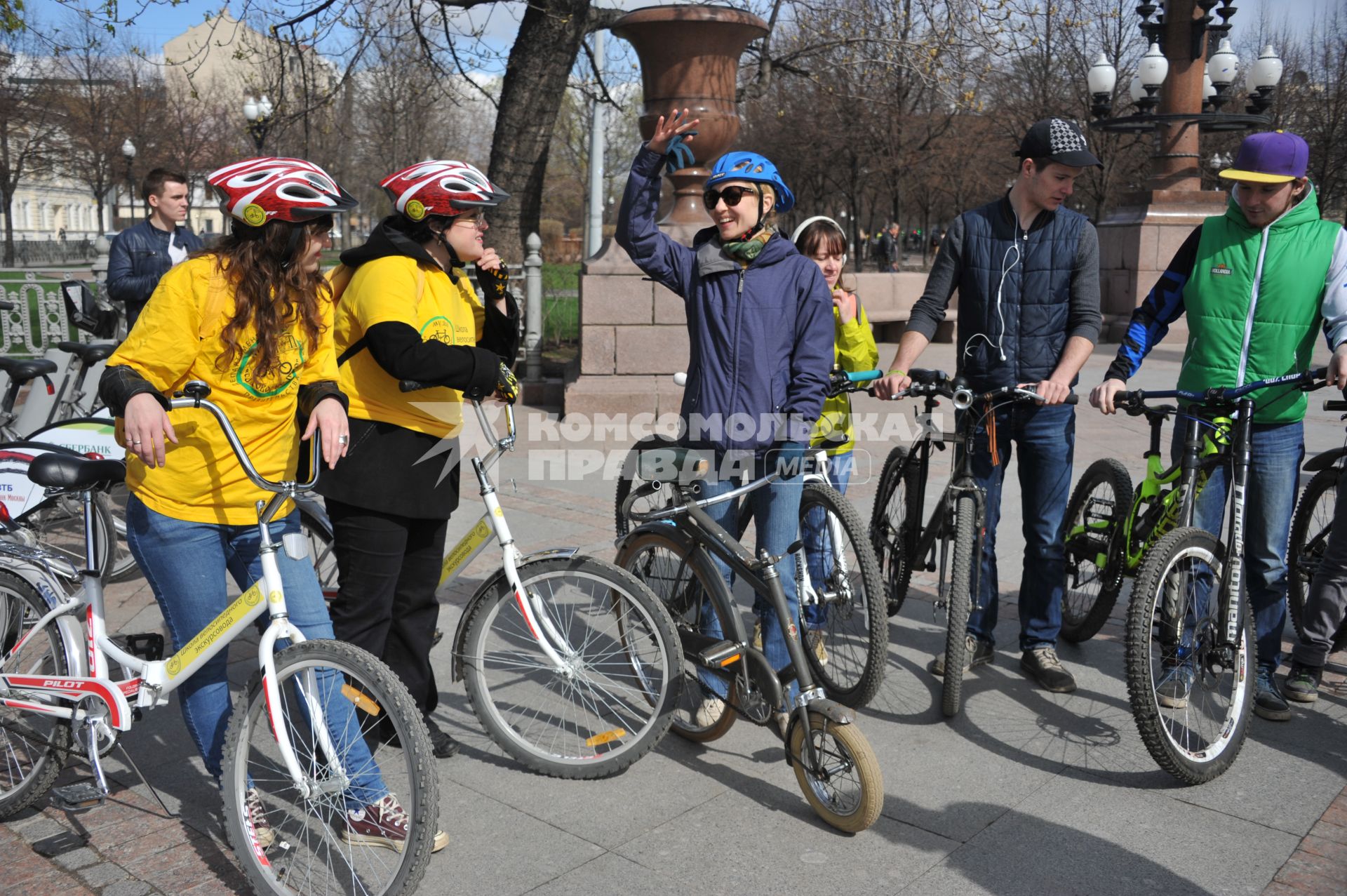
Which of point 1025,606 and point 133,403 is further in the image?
point 1025,606

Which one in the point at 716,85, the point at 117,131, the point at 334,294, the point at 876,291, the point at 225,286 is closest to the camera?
the point at 225,286

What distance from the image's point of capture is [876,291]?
17.3 meters

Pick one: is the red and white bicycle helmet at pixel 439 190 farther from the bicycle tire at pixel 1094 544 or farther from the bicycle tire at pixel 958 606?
the bicycle tire at pixel 1094 544

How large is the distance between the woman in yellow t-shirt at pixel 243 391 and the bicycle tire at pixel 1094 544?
2.90 metres

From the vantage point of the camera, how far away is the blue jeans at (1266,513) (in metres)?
4.27

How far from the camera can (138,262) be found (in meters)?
7.11

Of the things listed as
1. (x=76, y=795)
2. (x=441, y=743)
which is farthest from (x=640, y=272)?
(x=76, y=795)

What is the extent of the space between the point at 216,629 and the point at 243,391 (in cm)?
62

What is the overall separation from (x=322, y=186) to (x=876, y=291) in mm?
14712

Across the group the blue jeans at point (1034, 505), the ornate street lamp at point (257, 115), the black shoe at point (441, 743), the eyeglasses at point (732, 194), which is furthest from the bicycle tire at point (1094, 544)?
the ornate street lamp at point (257, 115)

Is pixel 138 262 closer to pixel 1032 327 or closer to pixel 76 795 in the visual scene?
pixel 76 795

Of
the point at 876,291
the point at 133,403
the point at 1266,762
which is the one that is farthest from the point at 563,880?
the point at 876,291

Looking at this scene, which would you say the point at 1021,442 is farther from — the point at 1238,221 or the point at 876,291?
the point at 876,291

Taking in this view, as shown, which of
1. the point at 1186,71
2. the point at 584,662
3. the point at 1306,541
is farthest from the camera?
the point at 1186,71
